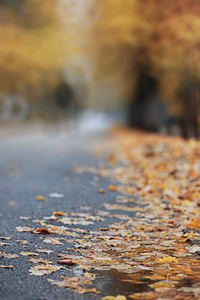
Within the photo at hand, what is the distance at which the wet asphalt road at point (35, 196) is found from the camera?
3.47 meters

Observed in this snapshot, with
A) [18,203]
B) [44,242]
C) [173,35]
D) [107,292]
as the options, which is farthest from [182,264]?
[173,35]

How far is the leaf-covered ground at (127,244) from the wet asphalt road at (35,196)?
71mm

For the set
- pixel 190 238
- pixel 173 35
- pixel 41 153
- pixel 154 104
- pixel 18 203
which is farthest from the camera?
pixel 154 104

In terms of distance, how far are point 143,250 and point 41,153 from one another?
1101cm

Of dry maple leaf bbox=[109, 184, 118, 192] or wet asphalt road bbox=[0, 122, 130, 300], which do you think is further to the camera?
dry maple leaf bbox=[109, 184, 118, 192]

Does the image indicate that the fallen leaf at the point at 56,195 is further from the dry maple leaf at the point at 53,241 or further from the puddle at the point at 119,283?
the puddle at the point at 119,283

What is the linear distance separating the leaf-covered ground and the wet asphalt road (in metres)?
0.07

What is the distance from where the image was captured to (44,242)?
471cm

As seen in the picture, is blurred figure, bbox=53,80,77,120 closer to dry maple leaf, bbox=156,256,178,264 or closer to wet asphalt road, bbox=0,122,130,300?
wet asphalt road, bbox=0,122,130,300

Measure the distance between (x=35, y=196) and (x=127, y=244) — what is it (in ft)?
10.3

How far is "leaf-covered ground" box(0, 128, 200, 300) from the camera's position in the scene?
355 cm

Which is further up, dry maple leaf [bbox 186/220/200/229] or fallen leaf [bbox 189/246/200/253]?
fallen leaf [bbox 189/246/200/253]

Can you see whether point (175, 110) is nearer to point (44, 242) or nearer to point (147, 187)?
point (147, 187)

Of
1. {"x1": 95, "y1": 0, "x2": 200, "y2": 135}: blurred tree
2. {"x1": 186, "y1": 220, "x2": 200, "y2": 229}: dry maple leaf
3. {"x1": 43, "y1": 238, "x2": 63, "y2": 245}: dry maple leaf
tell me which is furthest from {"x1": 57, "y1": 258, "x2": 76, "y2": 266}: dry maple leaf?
{"x1": 95, "y1": 0, "x2": 200, "y2": 135}: blurred tree
